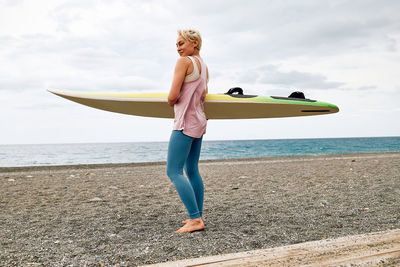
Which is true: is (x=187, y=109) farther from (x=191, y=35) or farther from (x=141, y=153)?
(x=141, y=153)

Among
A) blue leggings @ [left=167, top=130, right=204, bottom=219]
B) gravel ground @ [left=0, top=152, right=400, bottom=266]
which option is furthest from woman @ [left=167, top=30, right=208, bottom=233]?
gravel ground @ [left=0, top=152, right=400, bottom=266]

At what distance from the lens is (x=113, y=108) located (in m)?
3.92

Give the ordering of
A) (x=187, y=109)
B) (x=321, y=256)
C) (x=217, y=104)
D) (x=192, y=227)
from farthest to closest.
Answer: (x=217, y=104), (x=192, y=227), (x=187, y=109), (x=321, y=256)

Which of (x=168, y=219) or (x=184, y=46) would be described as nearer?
(x=184, y=46)

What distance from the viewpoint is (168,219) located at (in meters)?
3.69

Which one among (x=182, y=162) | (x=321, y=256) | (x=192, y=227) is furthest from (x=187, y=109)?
(x=321, y=256)

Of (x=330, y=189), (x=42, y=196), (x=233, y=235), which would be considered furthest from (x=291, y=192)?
(x=42, y=196)

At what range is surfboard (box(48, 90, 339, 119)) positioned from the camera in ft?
11.9

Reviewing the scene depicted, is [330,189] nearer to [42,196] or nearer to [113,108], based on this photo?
[113,108]

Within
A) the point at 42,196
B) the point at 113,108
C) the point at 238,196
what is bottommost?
the point at 42,196

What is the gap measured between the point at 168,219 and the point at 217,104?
1478 millimetres

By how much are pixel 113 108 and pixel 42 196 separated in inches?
104

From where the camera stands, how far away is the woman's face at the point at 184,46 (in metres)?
2.97

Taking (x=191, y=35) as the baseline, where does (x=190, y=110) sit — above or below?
below
